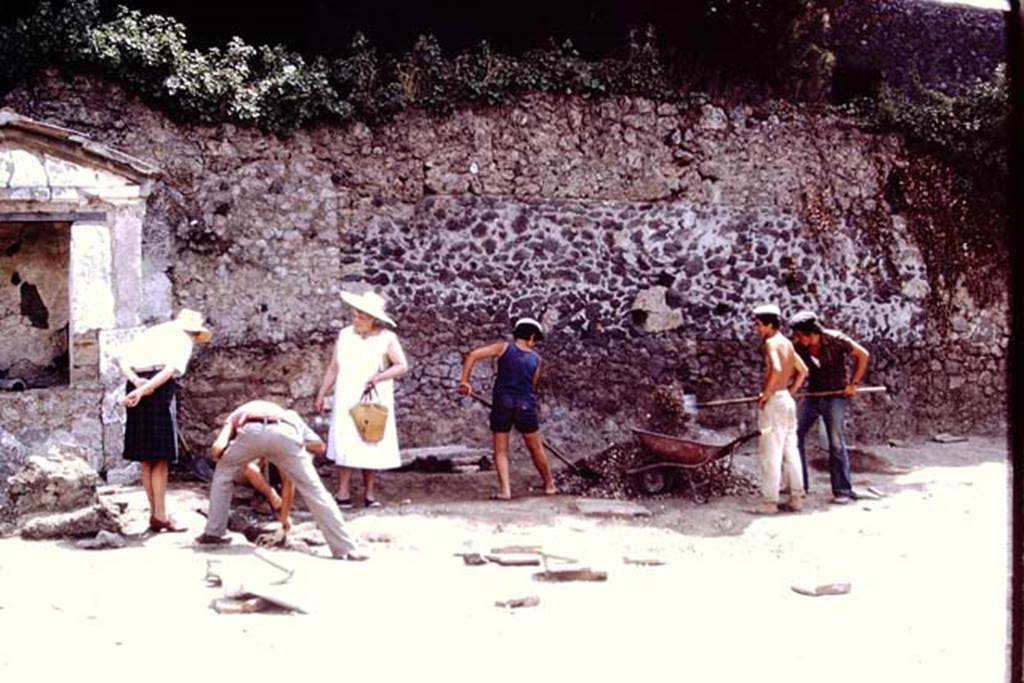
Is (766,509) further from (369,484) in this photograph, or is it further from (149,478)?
(149,478)

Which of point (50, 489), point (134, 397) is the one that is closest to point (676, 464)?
point (134, 397)

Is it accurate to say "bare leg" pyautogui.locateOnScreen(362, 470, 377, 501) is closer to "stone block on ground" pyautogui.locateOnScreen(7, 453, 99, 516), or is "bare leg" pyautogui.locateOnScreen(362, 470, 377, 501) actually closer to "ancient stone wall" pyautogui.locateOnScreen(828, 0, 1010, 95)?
"stone block on ground" pyautogui.locateOnScreen(7, 453, 99, 516)

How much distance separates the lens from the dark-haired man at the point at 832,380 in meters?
9.91

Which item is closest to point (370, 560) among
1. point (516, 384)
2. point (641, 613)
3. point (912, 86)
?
point (641, 613)

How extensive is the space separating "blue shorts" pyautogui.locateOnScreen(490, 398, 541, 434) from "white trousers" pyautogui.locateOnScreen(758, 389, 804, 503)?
2044 millimetres

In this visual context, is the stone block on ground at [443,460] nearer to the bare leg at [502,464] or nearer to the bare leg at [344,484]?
the bare leg at [502,464]

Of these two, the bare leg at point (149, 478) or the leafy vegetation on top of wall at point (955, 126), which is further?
the leafy vegetation on top of wall at point (955, 126)

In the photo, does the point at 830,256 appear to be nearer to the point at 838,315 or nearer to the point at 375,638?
the point at 838,315

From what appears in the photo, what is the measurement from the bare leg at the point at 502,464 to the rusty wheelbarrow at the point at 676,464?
1138 mm

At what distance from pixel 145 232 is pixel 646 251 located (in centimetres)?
553

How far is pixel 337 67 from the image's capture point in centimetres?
1162

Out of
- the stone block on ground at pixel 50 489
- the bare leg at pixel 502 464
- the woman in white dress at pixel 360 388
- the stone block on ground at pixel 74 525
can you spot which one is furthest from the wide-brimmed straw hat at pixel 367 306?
the stone block on ground at pixel 74 525

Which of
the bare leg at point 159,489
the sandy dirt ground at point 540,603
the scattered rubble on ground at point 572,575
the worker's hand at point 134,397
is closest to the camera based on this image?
the sandy dirt ground at point 540,603

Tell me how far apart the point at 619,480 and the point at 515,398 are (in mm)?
1264
